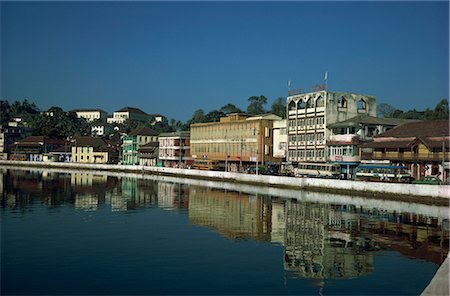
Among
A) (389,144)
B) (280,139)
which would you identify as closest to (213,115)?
(280,139)

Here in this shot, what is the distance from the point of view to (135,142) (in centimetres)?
15825

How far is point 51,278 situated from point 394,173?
5512 cm

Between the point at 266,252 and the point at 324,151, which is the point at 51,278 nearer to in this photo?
the point at 266,252

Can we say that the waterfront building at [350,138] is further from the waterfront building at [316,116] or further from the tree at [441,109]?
the tree at [441,109]

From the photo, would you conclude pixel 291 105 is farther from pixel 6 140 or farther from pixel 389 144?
pixel 6 140

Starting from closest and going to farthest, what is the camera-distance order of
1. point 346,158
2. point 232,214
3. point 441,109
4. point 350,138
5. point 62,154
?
point 232,214, point 346,158, point 350,138, point 441,109, point 62,154

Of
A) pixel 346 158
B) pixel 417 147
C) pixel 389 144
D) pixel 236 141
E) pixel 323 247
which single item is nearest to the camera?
pixel 323 247

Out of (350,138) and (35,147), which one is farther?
(35,147)

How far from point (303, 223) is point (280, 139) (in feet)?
207

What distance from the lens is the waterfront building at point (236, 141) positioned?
105375 millimetres

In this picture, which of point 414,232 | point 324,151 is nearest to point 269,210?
point 414,232

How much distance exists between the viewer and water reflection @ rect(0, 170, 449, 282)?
27.2 metres

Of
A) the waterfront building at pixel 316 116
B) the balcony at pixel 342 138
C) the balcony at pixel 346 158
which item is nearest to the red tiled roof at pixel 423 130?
the balcony at pixel 342 138

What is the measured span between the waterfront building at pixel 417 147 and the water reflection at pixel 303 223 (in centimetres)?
2080
